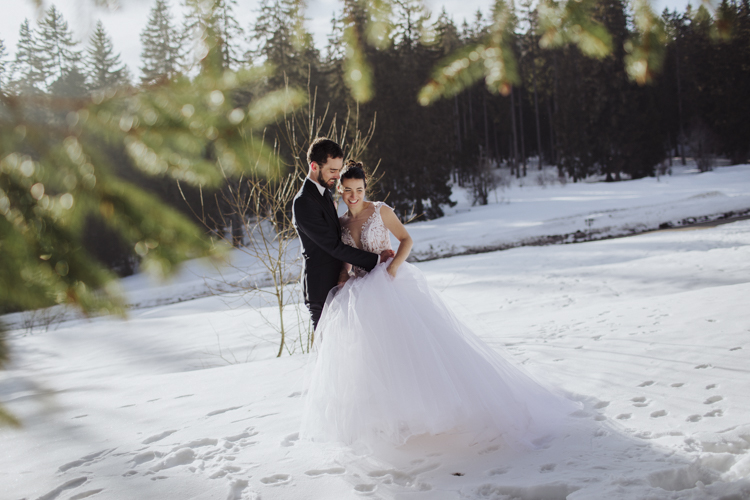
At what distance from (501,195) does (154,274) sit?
28.4 metres

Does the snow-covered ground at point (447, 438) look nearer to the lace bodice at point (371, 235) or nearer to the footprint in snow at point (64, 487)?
the footprint in snow at point (64, 487)

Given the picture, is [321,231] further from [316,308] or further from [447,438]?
[447,438]

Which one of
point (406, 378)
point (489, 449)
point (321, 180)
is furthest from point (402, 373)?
point (321, 180)

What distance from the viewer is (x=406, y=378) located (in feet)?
9.62

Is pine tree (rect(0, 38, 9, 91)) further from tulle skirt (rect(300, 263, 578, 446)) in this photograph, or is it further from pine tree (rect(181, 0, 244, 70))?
tulle skirt (rect(300, 263, 578, 446))

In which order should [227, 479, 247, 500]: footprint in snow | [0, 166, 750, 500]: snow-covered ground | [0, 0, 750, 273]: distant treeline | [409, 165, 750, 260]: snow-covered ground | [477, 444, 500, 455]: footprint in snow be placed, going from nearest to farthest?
[0, 166, 750, 500]: snow-covered ground → [227, 479, 247, 500]: footprint in snow → [477, 444, 500, 455]: footprint in snow → [409, 165, 750, 260]: snow-covered ground → [0, 0, 750, 273]: distant treeline

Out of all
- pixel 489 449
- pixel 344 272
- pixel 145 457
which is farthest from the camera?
pixel 344 272

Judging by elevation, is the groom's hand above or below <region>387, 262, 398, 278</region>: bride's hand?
above

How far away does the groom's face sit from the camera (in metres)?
Answer: 3.35

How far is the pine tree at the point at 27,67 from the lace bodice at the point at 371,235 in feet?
7.65

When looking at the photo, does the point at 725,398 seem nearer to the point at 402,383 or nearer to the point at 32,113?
the point at 402,383

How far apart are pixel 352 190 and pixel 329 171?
209 mm

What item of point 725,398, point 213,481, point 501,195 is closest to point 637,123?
point 501,195

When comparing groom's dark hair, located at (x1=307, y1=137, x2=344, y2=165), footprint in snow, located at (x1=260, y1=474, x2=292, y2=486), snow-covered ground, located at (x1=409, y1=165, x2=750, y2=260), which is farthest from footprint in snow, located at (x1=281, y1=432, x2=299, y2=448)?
snow-covered ground, located at (x1=409, y1=165, x2=750, y2=260)
